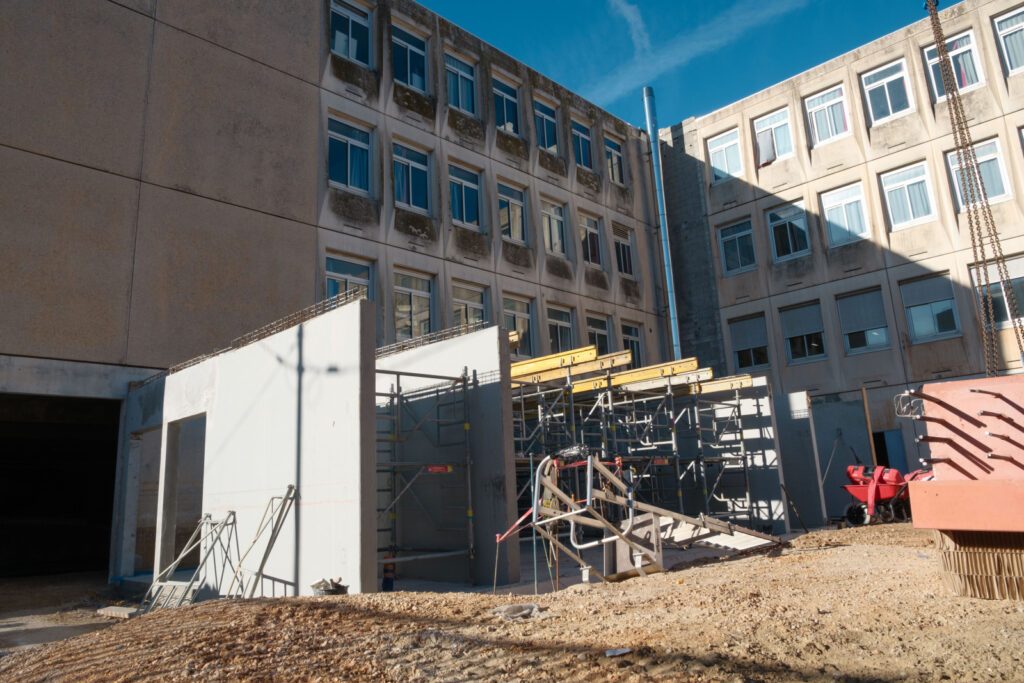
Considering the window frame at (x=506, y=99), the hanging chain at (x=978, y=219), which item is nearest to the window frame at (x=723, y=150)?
the hanging chain at (x=978, y=219)

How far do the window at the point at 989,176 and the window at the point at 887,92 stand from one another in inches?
101

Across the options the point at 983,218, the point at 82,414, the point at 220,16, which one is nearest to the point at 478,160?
the point at 220,16

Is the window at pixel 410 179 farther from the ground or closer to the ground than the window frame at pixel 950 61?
closer to the ground

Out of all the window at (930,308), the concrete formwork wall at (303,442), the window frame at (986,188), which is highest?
the window frame at (986,188)

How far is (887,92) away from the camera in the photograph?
2458 centimetres

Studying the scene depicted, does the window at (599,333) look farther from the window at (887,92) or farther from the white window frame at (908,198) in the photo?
the window at (887,92)

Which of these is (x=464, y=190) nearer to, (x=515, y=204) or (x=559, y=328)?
(x=515, y=204)

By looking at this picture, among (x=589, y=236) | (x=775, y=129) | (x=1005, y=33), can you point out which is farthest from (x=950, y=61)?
(x=589, y=236)

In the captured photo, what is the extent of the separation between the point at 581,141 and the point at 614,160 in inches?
79.1

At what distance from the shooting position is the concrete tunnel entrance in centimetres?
2070

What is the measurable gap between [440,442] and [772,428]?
909 cm

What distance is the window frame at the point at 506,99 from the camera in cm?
2459

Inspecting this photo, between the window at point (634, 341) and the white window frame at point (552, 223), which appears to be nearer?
the white window frame at point (552, 223)

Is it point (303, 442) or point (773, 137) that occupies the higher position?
point (773, 137)
